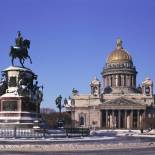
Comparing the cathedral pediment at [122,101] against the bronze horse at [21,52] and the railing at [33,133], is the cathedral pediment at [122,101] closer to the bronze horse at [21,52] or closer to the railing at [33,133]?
the bronze horse at [21,52]

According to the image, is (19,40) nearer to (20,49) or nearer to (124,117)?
(20,49)

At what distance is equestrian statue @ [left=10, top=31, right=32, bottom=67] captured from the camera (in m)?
62.8

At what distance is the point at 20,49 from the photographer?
62.8 metres

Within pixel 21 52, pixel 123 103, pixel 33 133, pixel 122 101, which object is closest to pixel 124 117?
pixel 123 103

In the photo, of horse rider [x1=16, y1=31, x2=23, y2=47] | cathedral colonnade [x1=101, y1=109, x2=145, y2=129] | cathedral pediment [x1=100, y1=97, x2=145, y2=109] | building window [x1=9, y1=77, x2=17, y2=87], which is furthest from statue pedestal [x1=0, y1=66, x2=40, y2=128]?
cathedral colonnade [x1=101, y1=109, x2=145, y2=129]

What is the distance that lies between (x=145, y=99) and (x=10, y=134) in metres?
151

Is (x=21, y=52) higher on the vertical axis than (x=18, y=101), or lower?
higher

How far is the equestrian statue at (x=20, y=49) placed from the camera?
62.8 metres

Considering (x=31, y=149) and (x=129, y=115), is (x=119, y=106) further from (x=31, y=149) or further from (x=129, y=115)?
(x=31, y=149)

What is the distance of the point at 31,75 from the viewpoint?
62.3 meters

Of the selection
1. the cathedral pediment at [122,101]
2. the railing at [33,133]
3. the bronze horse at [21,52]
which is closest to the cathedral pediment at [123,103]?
the cathedral pediment at [122,101]

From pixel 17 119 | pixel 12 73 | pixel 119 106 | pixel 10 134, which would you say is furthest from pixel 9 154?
pixel 119 106

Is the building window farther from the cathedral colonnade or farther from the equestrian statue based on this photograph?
the cathedral colonnade

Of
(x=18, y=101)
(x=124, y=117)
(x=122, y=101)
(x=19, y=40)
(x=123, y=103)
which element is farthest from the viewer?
(x=124, y=117)
